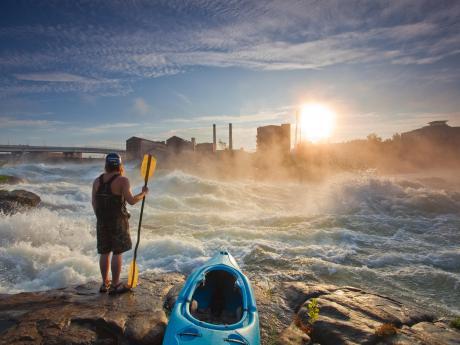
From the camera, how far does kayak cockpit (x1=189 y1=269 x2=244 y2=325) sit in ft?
12.2

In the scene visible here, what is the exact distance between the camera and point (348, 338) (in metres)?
3.40

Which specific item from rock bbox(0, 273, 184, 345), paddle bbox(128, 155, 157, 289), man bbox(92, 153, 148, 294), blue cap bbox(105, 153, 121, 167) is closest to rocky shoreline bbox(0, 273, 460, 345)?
rock bbox(0, 273, 184, 345)

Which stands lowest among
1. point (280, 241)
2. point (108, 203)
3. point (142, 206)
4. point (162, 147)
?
point (280, 241)

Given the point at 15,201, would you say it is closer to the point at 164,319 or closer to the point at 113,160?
the point at 113,160

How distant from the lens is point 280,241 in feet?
29.8

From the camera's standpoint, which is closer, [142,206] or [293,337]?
[293,337]

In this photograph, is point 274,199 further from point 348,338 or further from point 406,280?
point 348,338

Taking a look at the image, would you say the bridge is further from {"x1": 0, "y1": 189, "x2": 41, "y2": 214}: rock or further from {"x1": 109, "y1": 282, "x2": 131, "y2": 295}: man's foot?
{"x1": 109, "y1": 282, "x2": 131, "y2": 295}: man's foot

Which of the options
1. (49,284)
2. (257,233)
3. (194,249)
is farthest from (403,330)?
(257,233)

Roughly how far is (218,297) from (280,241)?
544 centimetres

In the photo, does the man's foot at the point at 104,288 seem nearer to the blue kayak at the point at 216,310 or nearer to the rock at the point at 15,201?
the blue kayak at the point at 216,310

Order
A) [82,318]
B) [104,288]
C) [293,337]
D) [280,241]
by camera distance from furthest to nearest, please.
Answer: [280,241] < [104,288] < [293,337] < [82,318]

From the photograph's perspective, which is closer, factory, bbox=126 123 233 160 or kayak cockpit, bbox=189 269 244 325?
kayak cockpit, bbox=189 269 244 325

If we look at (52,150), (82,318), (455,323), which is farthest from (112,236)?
(52,150)
